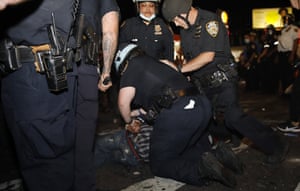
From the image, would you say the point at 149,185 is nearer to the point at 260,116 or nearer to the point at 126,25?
the point at 126,25

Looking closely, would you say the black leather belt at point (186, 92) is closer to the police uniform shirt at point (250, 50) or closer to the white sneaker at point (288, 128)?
the white sneaker at point (288, 128)

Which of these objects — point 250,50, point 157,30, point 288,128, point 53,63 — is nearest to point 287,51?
point 250,50

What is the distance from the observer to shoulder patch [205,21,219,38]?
363 centimetres

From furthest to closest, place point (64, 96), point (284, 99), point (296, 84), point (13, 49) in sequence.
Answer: point (284, 99) < point (296, 84) < point (64, 96) < point (13, 49)

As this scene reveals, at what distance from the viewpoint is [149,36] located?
5.09 meters

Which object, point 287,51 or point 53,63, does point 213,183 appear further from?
point 287,51

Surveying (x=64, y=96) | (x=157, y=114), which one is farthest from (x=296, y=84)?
(x=64, y=96)

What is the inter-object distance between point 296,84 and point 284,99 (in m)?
2.96

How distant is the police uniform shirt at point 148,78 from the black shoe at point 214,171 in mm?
705

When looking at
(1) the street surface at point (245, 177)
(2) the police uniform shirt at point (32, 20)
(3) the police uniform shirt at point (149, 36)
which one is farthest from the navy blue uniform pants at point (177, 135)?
A: (3) the police uniform shirt at point (149, 36)

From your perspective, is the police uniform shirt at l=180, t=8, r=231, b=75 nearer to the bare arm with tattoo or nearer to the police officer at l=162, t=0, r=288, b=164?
the police officer at l=162, t=0, r=288, b=164

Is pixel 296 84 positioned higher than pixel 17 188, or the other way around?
pixel 296 84

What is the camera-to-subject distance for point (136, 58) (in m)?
3.26

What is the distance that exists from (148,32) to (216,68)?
1.64 m
